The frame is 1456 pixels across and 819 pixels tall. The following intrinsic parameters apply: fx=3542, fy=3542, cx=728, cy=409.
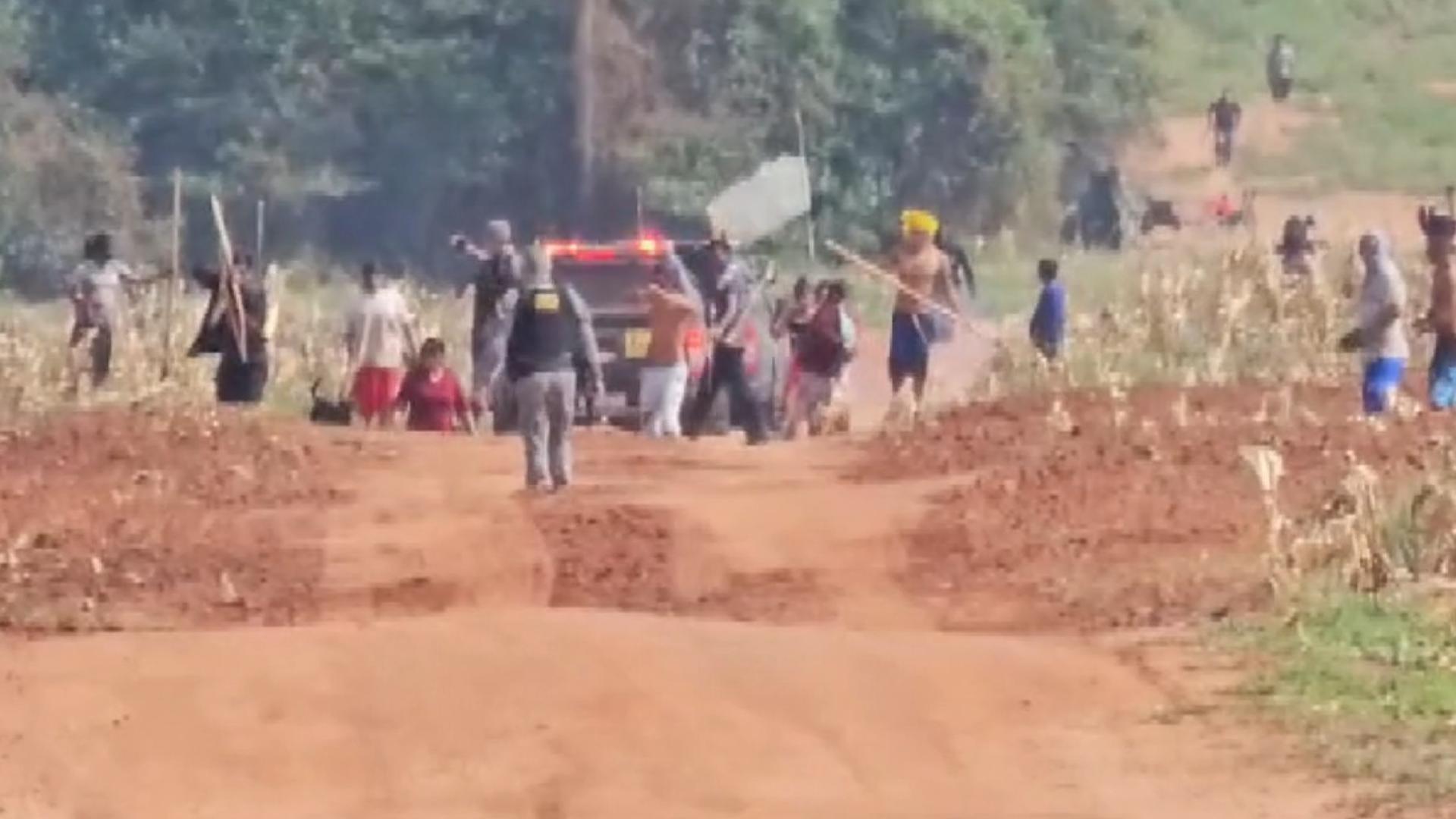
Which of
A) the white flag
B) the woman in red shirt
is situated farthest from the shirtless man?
the white flag

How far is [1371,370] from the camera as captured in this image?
1917 centimetres

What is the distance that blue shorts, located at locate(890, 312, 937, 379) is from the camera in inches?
886

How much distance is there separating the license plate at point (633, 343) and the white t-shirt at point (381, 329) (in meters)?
1.56

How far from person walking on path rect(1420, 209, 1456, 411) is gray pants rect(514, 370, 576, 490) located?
15.9 feet

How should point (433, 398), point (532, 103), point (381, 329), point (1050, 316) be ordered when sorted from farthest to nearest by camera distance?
1. point (532, 103)
2. point (1050, 316)
3. point (381, 329)
4. point (433, 398)

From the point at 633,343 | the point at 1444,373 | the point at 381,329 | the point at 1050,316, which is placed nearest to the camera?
the point at 1444,373

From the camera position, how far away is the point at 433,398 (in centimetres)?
2178

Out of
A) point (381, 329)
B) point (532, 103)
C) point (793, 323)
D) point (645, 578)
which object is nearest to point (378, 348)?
point (381, 329)

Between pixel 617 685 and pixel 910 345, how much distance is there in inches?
467

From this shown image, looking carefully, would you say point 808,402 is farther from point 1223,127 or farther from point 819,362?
point 1223,127

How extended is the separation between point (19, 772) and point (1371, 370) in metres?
10.6

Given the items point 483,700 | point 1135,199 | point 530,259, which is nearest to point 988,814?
point 483,700

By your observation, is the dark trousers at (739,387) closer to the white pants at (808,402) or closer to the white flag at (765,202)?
the white pants at (808,402)

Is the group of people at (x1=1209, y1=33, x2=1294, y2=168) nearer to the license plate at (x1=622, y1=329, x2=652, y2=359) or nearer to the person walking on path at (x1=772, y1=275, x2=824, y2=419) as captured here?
the person walking on path at (x1=772, y1=275, x2=824, y2=419)
